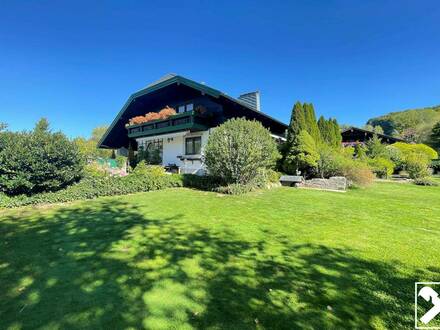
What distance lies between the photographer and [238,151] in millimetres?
10586

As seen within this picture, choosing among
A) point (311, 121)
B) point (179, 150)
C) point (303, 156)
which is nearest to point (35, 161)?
point (179, 150)

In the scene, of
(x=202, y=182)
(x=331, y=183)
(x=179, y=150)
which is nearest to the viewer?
(x=331, y=183)

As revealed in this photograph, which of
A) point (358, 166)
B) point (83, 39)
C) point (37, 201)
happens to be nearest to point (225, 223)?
point (37, 201)

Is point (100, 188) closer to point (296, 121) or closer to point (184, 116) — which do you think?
point (184, 116)

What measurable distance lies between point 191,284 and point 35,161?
27.0ft

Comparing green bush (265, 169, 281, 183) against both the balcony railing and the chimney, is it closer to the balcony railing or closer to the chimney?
the balcony railing

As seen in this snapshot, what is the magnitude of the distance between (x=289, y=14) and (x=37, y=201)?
52.5 ft

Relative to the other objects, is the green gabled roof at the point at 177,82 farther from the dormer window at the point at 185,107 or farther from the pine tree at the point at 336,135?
the pine tree at the point at 336,135

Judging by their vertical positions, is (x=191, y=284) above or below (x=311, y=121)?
below

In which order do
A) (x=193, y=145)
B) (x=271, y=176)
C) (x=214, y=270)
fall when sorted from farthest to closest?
(x=193, y=145), (x=271, y=176), (x=214, y=270)

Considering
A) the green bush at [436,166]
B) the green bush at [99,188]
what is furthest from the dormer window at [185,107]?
the green bush at [436,166]

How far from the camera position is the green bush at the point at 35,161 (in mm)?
7996

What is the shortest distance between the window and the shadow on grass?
44.4ft

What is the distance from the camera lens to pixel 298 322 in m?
2.34
